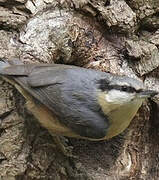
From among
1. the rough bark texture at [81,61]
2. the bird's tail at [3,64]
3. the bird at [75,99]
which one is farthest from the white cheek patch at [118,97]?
the bird's tail at [3,64]

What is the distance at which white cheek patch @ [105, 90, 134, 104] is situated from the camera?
8.66 ft

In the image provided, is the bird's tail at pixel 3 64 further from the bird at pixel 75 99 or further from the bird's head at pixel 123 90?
the bird's head at pixel 123 90

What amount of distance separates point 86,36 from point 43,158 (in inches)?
33.5

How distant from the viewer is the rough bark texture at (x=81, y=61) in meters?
2.76

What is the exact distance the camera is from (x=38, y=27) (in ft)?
9.53

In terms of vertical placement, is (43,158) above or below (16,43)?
below

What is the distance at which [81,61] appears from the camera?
3.10 metres

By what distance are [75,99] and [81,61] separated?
454 mm

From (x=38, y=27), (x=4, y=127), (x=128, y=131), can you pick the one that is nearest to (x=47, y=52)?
(x=38, y=27)

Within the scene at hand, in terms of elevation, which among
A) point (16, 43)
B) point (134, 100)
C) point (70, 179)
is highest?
point (16, 43)

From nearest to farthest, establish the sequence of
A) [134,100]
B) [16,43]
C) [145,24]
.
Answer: [134,100]
[16,43]
[145,24]

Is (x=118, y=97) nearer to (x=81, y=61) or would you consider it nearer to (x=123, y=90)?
(x=123, y=90)

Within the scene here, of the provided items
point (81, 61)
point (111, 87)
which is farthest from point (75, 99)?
point (81, 61)

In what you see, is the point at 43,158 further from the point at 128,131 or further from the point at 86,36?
the point at 86,36
